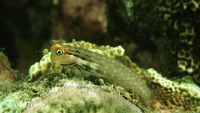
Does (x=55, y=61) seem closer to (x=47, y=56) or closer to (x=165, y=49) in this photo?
(x=47, y=56)

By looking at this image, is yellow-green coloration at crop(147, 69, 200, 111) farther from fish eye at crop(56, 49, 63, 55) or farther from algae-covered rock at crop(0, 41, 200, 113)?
fish eye at crop(56, 49, 63, 55)

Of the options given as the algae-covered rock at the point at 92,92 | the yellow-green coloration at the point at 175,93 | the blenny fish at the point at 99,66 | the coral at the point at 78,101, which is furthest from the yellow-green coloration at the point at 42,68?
the yellow-green coloration at the point at 175,93

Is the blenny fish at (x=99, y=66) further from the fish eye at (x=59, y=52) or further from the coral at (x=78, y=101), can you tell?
the coral at (x=78, y=101)

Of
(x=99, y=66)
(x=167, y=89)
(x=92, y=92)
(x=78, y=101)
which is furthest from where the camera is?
(x=167, y=89)

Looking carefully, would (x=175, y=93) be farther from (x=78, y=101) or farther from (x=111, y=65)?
(x=78, y=101)

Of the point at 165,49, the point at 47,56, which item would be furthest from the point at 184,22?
the point at 47,56

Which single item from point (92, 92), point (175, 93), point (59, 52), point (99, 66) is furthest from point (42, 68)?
point (175, 93)

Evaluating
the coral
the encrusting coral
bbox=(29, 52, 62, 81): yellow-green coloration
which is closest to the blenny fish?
bbox=(29, 52, 62, 81): yellow-green coloration

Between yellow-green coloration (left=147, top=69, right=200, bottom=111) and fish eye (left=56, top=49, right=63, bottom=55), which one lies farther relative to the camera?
yellow-green coloration (left=147, top=69, right=200, bottom=111)

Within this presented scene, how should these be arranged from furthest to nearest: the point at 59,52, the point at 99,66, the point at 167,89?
the point at 167,89, the point at 99,66, the point at 59,52
